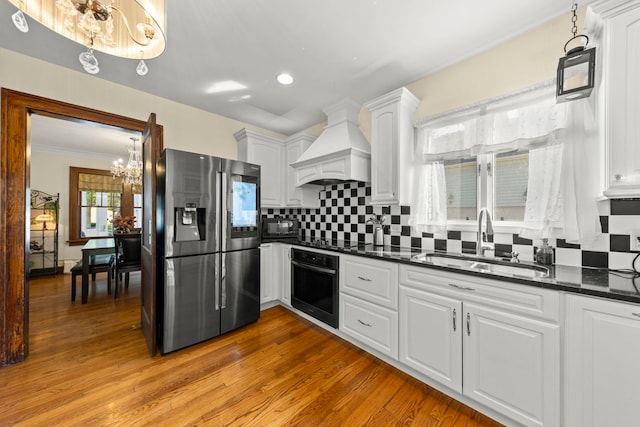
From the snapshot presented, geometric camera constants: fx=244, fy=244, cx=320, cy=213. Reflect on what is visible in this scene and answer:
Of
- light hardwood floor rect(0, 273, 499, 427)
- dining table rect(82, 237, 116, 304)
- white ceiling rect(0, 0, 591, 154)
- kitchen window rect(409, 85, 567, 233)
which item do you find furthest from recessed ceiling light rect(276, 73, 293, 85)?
dining table rect(82, 237, 116, 304)

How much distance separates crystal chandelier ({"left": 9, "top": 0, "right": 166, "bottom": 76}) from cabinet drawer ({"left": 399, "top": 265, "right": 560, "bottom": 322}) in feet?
6.19

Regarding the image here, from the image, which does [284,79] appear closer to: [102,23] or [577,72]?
[102,23]

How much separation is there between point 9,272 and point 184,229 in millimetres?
1300

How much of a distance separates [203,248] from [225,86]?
1.64 meters

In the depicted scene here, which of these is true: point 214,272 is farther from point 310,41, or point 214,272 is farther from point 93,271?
point 93,271

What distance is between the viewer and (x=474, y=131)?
1.97 m

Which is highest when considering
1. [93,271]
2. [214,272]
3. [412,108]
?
[412,108]

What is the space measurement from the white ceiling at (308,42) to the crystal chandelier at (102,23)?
56 centimetres

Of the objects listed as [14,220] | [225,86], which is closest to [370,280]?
[225,86]

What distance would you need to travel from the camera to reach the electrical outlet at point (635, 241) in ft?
4.39

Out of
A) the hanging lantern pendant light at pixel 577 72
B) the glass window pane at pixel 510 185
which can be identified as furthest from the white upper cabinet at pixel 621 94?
the glass window pane at pixel 510 185

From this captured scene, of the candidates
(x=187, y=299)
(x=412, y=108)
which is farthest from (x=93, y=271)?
(x=412, y=108)

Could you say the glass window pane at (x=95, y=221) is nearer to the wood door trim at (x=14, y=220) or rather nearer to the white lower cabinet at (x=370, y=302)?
the wood door trim at (x=14, y=220)

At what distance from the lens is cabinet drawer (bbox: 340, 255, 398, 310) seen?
1869 mm
